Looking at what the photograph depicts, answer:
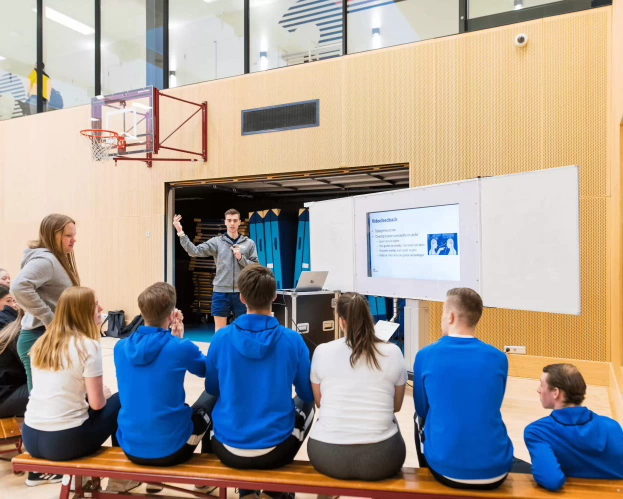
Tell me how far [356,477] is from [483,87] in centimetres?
422

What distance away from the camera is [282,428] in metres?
1.99

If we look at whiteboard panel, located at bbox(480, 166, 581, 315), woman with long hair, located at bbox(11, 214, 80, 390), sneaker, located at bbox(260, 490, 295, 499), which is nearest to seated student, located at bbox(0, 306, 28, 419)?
woman with long hair, located at bbox(11, 214, 80, 390)

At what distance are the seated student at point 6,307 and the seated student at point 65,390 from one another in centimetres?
123

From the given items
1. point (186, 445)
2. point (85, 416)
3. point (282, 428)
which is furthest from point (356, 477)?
point (85, 416)

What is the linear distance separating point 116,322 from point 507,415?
5.58 meters

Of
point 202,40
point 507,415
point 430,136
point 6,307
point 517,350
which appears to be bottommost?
point 507,415

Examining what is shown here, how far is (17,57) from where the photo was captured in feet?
30.1

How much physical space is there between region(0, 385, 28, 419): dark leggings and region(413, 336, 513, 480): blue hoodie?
2309 mm

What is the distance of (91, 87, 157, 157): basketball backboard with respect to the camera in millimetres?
6281

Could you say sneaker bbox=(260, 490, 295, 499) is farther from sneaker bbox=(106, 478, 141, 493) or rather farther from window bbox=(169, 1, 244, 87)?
window bbox=(169, 1, 244, 87)

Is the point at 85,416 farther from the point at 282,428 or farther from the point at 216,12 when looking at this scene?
the point at 216,12

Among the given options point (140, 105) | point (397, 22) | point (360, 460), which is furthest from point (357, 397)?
point (140, 105)

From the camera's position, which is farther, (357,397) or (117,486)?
(117,486)

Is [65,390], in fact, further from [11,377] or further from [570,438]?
[570,438]
